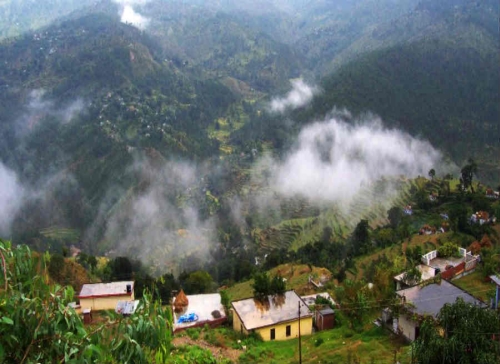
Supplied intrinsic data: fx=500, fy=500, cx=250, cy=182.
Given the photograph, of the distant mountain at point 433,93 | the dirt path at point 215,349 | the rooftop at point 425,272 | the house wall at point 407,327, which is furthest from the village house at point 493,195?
the dirt path at point 215,349

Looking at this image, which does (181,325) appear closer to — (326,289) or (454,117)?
(326,289)

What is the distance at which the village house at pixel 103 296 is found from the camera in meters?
37.5

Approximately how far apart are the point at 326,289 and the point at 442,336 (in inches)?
1028

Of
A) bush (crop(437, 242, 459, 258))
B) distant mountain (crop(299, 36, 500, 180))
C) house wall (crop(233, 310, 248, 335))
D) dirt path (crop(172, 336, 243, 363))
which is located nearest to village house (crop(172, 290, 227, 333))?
house wall (crop(233, 310, 248, 335))

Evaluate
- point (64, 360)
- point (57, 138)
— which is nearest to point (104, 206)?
point (57, 138)

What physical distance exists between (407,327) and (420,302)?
159 centimetres

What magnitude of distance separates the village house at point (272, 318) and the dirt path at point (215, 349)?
306cm

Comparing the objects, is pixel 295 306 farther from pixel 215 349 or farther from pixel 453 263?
pixel 453 263

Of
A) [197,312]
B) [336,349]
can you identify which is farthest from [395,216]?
[336,349]

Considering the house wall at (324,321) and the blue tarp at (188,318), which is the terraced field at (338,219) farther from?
the house wall at (324,321)

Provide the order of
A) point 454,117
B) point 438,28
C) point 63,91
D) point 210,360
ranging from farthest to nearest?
1. point 438,28
2. point 63,91
3. point 454,117
4. point 210,360

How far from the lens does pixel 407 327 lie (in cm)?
2547

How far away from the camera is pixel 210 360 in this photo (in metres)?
21.4

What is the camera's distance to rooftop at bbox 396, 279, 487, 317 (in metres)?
25.1
